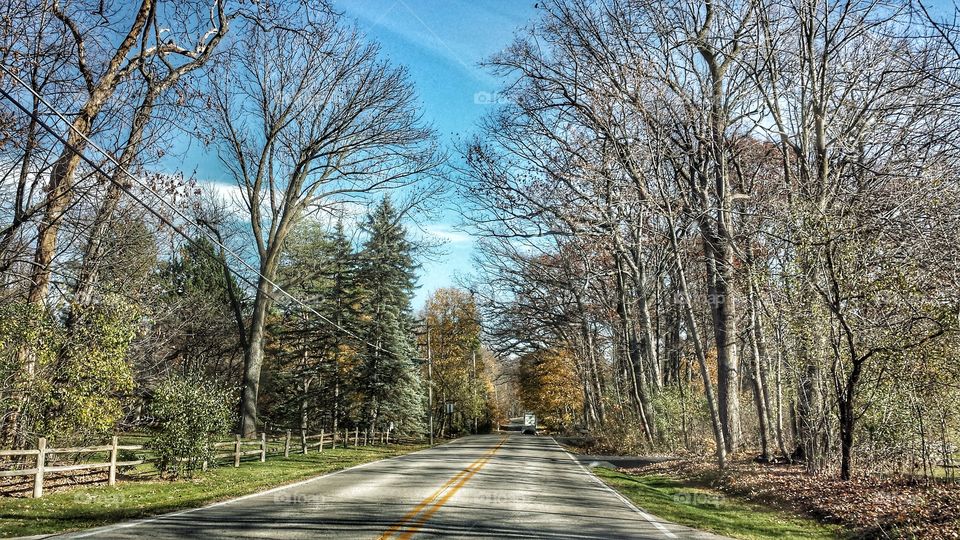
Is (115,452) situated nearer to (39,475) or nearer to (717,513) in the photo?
(39,475)

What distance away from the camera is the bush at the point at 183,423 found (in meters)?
14.9

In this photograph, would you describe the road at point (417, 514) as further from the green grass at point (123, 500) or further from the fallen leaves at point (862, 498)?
the fallen leaves at point (862, 498)

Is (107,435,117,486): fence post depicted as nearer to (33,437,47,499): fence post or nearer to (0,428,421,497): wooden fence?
(0,428,421,497): wooden fence

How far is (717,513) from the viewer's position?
10.9 meters

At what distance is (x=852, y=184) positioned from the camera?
16578mm

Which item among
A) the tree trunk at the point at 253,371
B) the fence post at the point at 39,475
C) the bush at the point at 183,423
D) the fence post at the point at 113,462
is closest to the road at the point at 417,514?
the bush at the point at 183,423

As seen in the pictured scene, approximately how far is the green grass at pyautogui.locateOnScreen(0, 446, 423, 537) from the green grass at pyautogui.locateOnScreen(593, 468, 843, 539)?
7.74m

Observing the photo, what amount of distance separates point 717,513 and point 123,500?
1033 centimetres

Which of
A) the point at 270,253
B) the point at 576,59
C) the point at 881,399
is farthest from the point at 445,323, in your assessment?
the point at 881,399

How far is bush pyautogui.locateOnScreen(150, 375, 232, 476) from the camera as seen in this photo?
1495cm

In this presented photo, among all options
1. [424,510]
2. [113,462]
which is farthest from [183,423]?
[424,510]

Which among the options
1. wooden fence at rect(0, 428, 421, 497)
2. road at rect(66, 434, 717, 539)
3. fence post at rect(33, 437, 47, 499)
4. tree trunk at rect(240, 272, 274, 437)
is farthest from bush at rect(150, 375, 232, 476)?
tree trunk at rect(240, 272, 274, 437)

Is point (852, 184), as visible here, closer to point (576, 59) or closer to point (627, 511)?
point (576, 59)

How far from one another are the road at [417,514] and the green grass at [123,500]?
2.14ft
